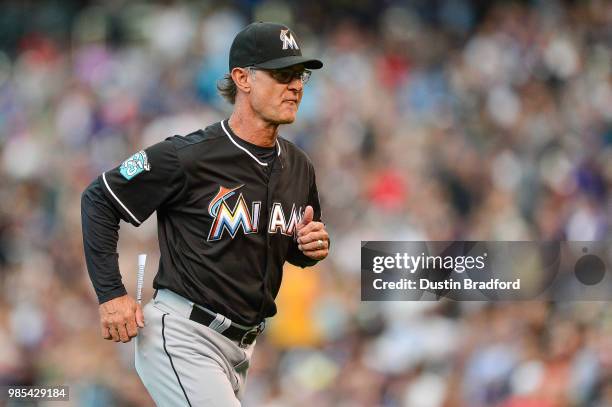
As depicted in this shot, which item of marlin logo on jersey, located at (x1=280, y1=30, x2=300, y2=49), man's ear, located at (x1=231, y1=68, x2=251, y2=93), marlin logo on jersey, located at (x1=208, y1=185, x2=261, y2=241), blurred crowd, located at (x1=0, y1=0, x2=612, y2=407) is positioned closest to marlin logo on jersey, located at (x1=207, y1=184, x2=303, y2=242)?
marlin logo on jersey, located at (x1=208, y1=185, x2=261, y2=241)

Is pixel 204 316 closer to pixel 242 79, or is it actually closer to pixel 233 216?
pixel 233 216

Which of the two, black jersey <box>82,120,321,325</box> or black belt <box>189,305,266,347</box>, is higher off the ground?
black jersey <box>82,120,321,325</box>

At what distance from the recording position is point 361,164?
6.79m

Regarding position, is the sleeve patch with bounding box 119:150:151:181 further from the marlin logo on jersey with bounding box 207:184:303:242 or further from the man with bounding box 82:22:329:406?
the marlin logo on jersey with bounding box 207:184:303:242

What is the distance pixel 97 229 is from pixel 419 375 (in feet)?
12.1

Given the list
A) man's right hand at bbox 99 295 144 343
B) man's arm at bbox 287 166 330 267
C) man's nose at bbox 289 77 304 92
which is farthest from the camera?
man's nose at bbox 289 77 304 92

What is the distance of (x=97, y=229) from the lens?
288 cm

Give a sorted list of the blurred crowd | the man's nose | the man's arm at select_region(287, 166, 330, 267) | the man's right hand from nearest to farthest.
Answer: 1. the man's right hand
2. the man's arm at select_region(287, 166, 330, 267)
3. the man's nose
4. the blurred crowd

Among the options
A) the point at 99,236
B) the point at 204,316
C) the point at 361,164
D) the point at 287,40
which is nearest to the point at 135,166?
the point at 99,236

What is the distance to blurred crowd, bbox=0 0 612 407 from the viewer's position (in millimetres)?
6090

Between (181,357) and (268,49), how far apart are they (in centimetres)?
106

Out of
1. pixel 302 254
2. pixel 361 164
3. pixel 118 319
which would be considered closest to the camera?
pixel 118 319

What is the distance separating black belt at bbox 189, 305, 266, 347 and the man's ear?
0.76 metres

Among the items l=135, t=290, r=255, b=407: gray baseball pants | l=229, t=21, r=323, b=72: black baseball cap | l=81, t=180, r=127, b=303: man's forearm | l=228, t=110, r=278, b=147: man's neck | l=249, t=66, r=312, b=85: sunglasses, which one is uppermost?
l=229, t=21, r=323, b=72: black baseball cap
